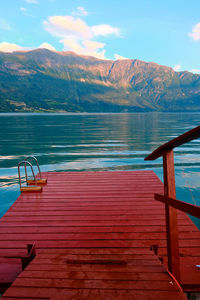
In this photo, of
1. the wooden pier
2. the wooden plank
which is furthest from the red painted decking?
the wooden plank

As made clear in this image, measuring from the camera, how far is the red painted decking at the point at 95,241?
201 cm

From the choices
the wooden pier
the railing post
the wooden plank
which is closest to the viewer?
the wooden plank

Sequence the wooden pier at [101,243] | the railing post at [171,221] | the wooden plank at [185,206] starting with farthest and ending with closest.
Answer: the railing post at [171,221], the wooden pier at [101,243], the wooden plank at [185,206]

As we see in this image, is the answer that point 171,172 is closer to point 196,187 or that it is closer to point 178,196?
point 178,196

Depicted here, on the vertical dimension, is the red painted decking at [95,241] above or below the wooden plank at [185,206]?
below

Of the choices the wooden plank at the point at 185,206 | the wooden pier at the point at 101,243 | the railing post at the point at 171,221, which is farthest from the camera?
the railing post at the point at 171,221

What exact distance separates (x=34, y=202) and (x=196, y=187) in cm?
645

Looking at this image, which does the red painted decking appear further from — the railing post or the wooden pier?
the railing post

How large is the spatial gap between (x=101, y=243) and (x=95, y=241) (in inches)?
4.7

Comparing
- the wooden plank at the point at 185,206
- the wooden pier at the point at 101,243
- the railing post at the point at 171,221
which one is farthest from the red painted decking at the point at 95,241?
the wooden plank at the point at 185,206

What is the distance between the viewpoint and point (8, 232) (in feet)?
12.5

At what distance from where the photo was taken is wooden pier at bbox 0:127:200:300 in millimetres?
2006

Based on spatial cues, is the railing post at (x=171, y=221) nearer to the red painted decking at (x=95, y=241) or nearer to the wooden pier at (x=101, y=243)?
the wooden pier at (x=101, y=243)

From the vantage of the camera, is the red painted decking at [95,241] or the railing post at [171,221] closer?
the red painted decking at [95,241]
